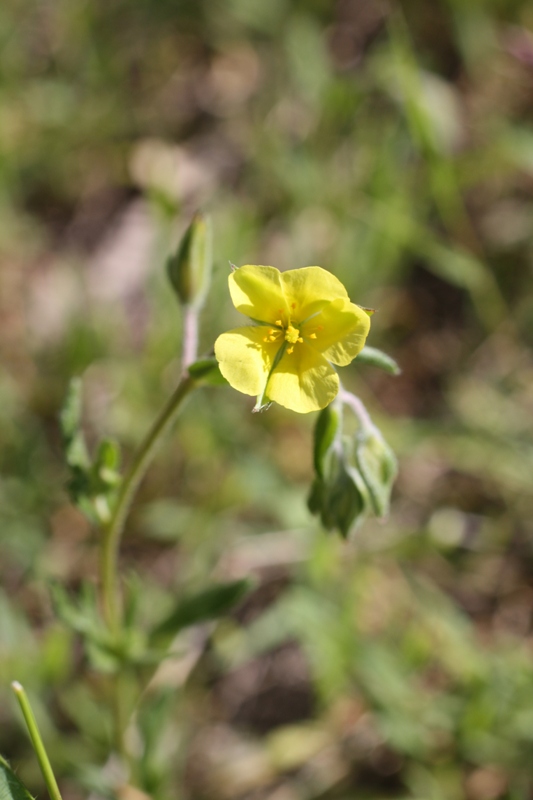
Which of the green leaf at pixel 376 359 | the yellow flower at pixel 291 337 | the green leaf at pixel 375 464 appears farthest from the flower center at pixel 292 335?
the green leaf at pixel 375 464

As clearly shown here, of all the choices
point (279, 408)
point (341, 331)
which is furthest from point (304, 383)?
point (279, 408)

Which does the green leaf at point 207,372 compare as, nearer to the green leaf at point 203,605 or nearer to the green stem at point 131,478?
the green stem at point 131,478

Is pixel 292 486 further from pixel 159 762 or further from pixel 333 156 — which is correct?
pixel 333 156

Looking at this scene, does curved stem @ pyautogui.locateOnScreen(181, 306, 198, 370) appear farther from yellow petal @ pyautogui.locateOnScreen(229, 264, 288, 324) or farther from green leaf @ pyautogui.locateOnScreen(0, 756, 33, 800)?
green leaf @ pyautogui.locateOnScreen(0, 756, 33, 800)

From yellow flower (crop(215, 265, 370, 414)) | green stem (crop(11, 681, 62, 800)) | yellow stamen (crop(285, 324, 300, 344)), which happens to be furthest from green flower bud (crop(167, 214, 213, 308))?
green stem (crop(11, 681, 62, 800))

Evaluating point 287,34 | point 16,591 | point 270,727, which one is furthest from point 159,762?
point 287,34

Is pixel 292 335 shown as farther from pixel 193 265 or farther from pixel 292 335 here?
pixel 193 265
